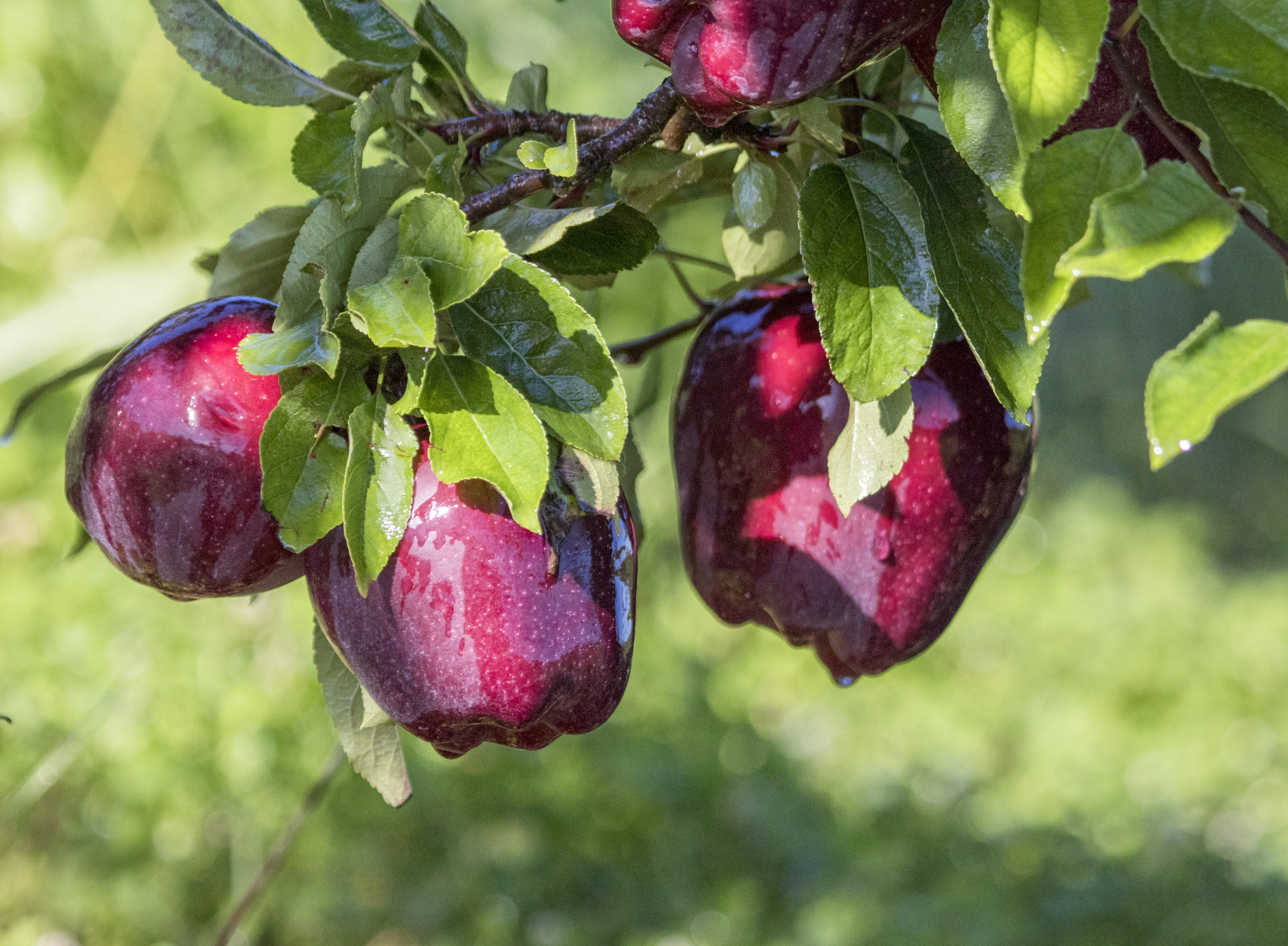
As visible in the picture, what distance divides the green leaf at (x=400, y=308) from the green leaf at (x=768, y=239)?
0.16 metres

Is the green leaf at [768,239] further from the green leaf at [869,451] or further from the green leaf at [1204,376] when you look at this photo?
the green leaf at [1204,376]

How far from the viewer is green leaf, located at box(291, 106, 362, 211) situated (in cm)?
Result: 35

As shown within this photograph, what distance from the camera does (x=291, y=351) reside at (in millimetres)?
319

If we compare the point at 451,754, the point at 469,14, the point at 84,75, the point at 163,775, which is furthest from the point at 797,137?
the point at 84,75

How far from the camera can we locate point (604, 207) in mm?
338

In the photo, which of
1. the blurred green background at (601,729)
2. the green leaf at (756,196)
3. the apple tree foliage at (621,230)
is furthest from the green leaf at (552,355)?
the blurred green background at (601,729)

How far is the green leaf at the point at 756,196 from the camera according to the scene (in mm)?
402

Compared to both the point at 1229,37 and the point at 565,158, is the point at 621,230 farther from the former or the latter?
the point at 1229,37

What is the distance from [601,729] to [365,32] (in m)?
1.37

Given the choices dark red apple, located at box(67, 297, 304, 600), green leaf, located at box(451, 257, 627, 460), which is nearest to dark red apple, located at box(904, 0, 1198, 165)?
green leaf, located at box(451, 257, 627, 460)

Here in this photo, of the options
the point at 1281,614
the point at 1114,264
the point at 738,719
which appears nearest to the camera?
the point at 1114,264

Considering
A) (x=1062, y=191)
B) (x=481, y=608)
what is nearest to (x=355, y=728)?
(x=481, y=608)

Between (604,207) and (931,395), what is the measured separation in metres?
0.18

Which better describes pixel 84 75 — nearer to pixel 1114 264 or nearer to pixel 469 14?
pixel 469 14
